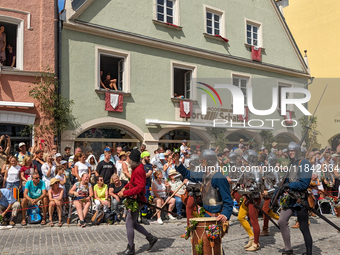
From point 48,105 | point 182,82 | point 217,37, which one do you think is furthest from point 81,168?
point 217,37

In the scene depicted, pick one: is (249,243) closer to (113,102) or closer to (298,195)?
(298,195)

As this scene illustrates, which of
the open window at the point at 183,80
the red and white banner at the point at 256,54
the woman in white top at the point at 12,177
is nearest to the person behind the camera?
the woman in white top at the point at 12,177

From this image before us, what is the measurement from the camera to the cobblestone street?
22.3 feet

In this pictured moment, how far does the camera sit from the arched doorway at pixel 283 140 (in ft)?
22.2

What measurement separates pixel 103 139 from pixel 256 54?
385 inches

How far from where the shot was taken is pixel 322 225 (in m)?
9.48

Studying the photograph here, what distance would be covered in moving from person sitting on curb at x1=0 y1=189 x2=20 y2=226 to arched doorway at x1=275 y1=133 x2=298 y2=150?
20.8 ft

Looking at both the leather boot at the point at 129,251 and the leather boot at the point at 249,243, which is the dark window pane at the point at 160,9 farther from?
the leather boot at the point at 129,251

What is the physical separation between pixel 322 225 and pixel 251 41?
12406mm

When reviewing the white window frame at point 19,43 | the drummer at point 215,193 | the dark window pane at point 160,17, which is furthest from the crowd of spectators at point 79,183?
the dark window pane at point 160,17

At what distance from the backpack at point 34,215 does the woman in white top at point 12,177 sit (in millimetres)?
847

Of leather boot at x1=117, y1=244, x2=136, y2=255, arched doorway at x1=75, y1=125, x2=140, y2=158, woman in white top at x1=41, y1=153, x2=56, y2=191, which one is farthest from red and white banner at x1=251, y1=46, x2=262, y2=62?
→ leather boot at x1=117, y1=244, x2=136, y2=255

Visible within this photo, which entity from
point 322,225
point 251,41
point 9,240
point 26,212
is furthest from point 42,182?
point 251,41

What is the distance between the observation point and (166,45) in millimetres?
15992
